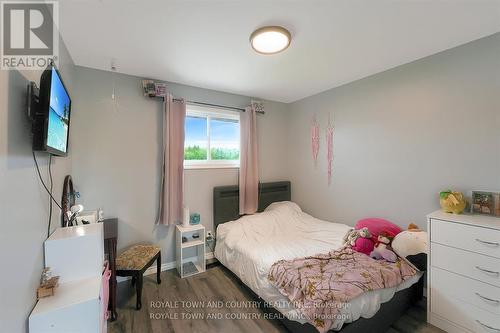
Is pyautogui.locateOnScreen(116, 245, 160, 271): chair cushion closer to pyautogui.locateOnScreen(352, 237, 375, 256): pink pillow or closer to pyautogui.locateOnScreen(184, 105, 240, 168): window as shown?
pyautogui.locateOnScreen(184, 105, 240, 168): window

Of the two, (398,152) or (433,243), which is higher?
(398,152)

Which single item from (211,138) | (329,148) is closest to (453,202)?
(329,148)

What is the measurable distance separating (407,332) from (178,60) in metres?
3.32

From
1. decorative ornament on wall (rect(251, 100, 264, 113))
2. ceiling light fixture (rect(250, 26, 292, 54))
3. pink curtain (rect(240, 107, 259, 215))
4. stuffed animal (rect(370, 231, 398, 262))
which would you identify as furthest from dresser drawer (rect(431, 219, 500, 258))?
decorative ornament on wall (rect(251, 100, 264, 113))

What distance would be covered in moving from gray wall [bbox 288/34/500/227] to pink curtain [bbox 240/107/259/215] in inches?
39.3

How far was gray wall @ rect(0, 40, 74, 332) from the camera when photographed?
90cm

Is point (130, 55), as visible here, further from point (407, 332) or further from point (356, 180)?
point (407, 332)

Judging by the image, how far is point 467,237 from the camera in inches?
65.0

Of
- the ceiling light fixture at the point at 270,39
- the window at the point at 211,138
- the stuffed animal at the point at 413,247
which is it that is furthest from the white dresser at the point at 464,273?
the window at the point at 211,138

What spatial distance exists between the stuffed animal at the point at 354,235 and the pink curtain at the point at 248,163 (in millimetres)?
1407

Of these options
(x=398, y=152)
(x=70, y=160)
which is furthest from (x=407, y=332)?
(x=70, y=160)

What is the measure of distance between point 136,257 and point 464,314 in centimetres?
296

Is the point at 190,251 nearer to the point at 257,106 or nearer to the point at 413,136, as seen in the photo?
the point at 257,106

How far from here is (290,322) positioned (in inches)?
67.1
